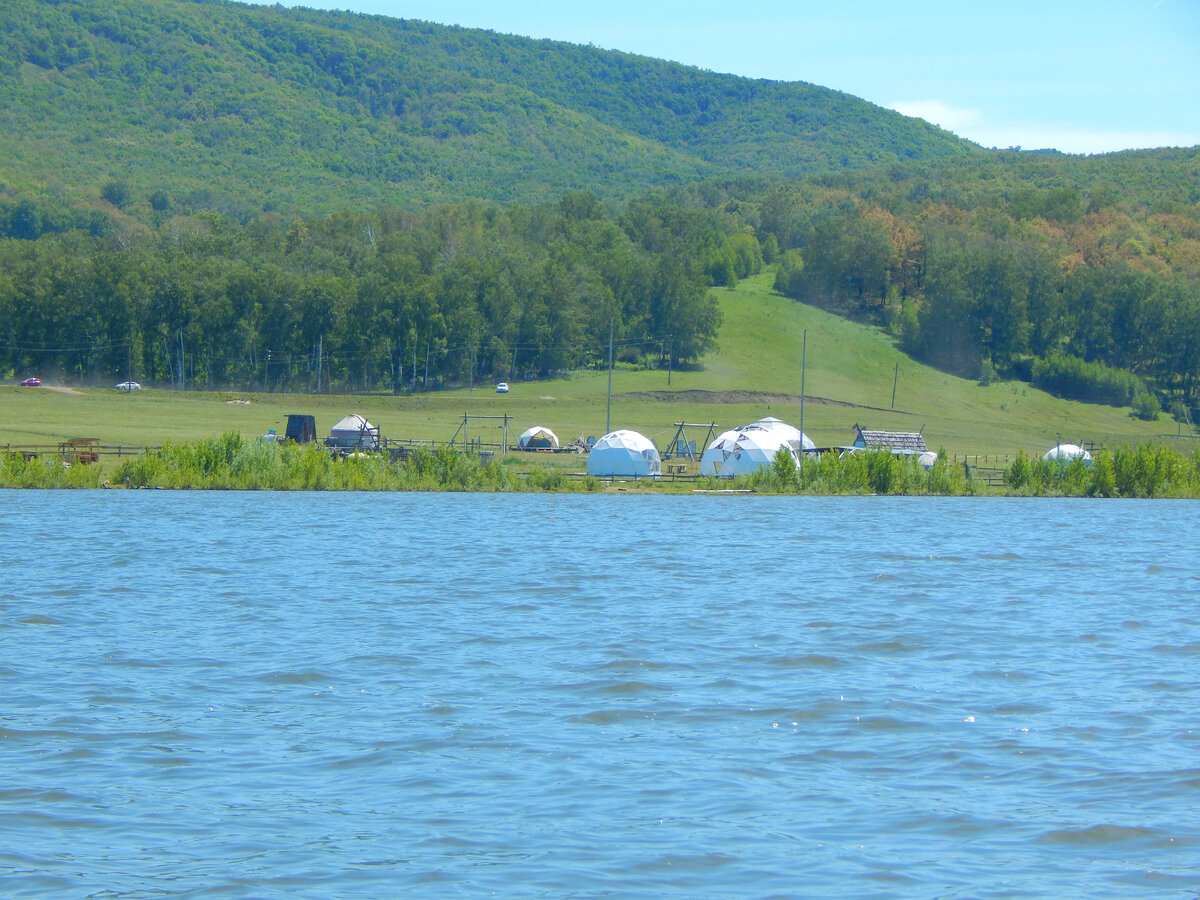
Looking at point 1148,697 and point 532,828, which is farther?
point 1148,697

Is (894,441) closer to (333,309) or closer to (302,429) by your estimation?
(302,429)

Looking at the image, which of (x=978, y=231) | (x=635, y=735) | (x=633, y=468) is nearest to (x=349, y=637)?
(x=635, y=735)

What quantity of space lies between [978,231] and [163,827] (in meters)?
182

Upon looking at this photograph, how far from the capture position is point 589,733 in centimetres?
1755

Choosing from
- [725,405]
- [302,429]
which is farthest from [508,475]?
[725,405]

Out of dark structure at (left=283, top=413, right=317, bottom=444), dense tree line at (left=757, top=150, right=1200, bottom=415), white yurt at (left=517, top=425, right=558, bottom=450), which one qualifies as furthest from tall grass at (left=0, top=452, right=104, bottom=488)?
dense tree line at (left=757, top=150, right=1200, bottom=415)

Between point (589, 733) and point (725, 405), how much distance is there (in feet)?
387

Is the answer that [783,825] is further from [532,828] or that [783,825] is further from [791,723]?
[791,723]

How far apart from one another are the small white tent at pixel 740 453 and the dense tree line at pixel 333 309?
44.6 meters

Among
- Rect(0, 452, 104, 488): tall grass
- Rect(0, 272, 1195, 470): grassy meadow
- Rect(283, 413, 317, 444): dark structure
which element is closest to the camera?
Rect(0, 452, 104, 488): tall grass

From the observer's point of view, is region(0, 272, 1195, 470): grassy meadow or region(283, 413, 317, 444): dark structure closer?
region(283, 413, 317, 444): dark structure

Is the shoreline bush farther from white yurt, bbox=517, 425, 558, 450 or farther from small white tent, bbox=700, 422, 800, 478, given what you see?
white yurt, bbox=517, 425, 558, 450

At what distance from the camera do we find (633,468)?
83062 mm

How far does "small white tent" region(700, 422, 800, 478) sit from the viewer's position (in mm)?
83312
